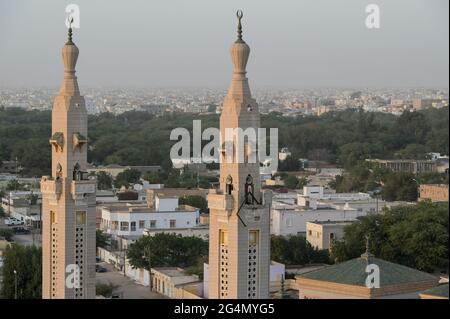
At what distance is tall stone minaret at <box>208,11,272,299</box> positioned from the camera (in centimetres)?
1045

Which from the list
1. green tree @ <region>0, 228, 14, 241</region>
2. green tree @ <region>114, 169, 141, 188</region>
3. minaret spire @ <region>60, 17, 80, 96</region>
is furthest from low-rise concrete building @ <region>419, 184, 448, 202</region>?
minaret spire @ <region>60, 17, 80, 96</region>

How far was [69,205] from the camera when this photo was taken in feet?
37.7

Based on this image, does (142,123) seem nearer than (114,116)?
Yes

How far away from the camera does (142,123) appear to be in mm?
72688

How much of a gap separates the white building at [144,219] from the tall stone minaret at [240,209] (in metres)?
18.2

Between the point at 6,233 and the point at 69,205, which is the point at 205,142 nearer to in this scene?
the point at 6,233

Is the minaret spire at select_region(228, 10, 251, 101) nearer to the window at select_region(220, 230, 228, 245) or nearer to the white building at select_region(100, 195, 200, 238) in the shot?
the window at select_region(220, 230, 228, 245)

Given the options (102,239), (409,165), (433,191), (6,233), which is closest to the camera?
(102,239)

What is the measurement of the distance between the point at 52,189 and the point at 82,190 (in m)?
0.28

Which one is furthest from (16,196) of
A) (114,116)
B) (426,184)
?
(114,116)

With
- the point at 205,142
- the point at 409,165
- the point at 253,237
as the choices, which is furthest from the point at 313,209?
the point at 205,142

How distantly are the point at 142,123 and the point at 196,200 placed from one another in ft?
131

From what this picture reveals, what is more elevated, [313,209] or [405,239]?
[405,239]
